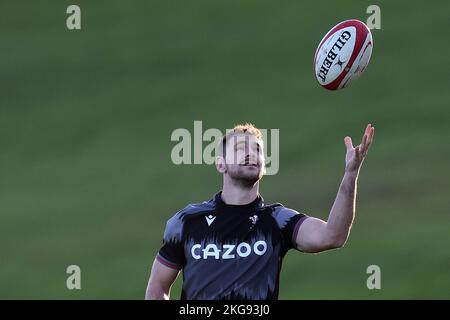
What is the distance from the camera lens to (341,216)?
11453 millimetres

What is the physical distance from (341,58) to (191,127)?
64.5 feet

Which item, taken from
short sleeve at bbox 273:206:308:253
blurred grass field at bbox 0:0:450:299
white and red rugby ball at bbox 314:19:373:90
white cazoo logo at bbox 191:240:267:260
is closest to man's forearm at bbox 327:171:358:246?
short sleeve at bbox 273:206:308:253

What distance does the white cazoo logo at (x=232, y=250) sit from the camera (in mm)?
11898

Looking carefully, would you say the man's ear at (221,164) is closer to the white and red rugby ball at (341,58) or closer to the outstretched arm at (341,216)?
the outstretched arm at (341,216)

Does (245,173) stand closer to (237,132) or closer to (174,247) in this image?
(237,132)

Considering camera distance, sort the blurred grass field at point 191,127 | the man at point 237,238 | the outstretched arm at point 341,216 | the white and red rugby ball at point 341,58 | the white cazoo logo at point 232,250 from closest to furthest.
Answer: the outstretched arm at point 341,216
the man at point 237,238
the white cazoo logo at point 232,250
the white and red rugby ball at point 341,58
the blurred grass field at point 191,127

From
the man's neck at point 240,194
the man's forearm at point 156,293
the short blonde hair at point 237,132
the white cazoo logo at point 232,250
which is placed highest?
the short blonde hair at point 237,132

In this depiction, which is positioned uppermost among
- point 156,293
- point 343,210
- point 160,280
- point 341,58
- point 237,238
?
point 341,58

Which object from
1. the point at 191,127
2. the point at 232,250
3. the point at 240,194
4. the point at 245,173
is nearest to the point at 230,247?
the point at 232,250

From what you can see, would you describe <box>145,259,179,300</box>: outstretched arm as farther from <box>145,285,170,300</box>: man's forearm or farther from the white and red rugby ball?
the white and red rugby ball

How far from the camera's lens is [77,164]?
34.0 meters

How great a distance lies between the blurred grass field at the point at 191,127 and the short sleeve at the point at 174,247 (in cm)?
1295

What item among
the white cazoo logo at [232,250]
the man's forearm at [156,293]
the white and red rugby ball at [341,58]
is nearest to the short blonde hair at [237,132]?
the white cazoo logo at [232,250]
